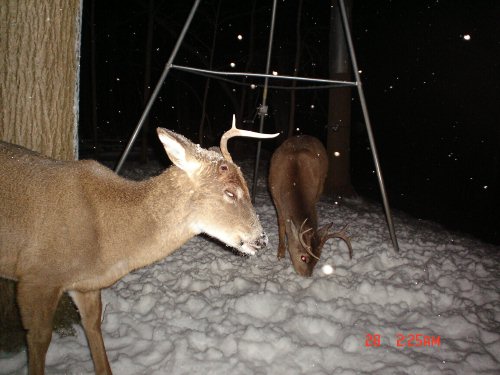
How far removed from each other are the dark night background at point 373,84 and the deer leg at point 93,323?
9.95 m

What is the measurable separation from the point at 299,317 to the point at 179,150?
2319 mm

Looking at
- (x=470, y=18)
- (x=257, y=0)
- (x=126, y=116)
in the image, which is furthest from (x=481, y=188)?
(x=126, y=116)

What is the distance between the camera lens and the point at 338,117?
945 cm

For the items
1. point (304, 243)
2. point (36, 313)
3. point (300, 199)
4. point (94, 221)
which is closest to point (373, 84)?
point (300, 199)

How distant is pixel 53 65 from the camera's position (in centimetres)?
327

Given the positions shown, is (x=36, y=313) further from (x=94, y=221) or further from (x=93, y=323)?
(x=94, y=221)

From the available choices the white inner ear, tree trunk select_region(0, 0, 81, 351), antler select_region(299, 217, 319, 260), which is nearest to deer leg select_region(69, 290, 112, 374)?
tree trunk select_region(0, 0, 81, 351)

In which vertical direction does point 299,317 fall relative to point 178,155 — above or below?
below

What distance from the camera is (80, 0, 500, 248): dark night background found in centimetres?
1648

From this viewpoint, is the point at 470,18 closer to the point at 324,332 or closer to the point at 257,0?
the point at 257,0

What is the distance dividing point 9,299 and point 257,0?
17.4 m

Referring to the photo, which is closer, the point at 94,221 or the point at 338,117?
the point at 94,221
